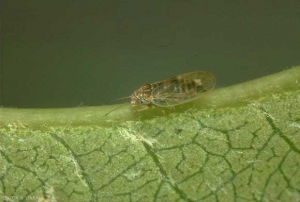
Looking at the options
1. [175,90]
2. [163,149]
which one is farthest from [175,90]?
Answer: [163,149]

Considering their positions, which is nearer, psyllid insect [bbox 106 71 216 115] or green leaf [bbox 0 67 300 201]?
green leaf [bbox 0 67 300 201]

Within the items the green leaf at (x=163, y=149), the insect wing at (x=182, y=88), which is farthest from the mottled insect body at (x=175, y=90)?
the green leaf at (x=163, y=149)

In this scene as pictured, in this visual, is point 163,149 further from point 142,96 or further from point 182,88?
point 182,88

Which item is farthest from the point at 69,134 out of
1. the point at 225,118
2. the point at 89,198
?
the point at 225,118

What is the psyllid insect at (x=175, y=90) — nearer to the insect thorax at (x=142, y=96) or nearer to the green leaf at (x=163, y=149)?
the insect thorax at (x=142, y=96)

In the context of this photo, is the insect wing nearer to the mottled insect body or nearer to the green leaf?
the mottled insect body

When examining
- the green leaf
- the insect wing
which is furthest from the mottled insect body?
the green leaf
